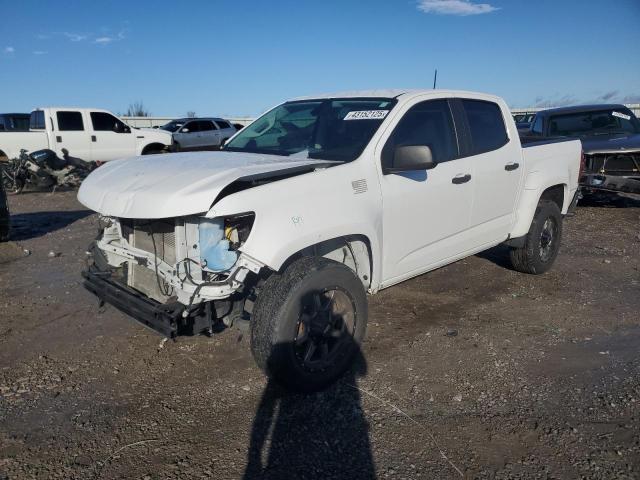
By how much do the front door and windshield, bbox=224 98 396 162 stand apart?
22 centimetres

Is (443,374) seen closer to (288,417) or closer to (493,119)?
(288,417)

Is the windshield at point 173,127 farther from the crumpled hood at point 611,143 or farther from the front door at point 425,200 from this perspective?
the front door at point 425,200

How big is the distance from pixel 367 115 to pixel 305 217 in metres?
1.28

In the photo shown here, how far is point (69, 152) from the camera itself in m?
14.9

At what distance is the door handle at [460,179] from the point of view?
163 inches

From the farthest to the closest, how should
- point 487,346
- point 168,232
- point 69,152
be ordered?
point 69,152 < point 487,346 < point 168,232

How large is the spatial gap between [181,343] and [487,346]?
240cm

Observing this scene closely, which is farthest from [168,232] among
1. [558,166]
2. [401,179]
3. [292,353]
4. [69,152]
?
[69,152]

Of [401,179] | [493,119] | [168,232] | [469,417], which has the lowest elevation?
[469,417]

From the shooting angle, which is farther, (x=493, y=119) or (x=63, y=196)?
(x=63, y=196)

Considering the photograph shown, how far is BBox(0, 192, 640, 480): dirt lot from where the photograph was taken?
8.69ft

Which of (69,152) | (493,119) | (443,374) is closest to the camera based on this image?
(443,374)

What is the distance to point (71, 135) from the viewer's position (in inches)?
584

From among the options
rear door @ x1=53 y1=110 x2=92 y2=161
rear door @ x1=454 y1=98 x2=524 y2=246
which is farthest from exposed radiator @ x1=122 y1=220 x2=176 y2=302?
rear door @ x1=53 y1=110 x2=92 y2=161
